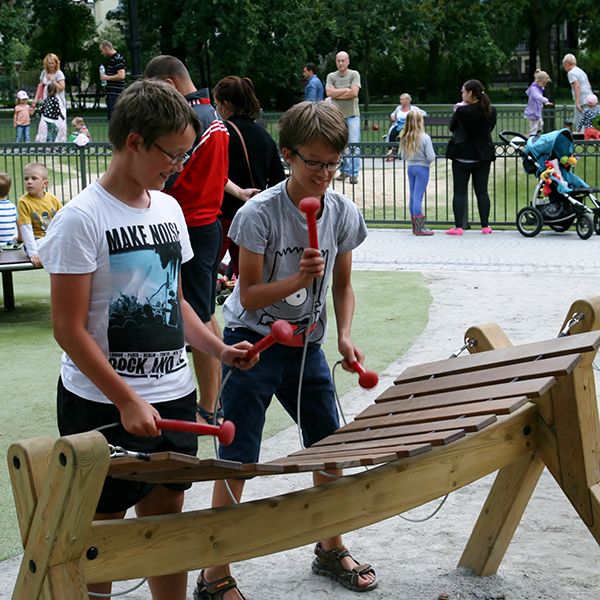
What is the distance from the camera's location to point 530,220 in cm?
1321

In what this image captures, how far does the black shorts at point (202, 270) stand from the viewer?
5.70m

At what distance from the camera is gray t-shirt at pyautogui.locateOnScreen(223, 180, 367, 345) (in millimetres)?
3621

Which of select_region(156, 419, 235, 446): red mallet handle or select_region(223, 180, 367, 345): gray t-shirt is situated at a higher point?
select_region(223, 180, 367, 345): gray t-shirt

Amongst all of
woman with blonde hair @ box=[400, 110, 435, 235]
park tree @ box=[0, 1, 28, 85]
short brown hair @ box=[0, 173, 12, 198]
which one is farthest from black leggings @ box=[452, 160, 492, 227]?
park tree @ box=[0, 1, 28, 85]

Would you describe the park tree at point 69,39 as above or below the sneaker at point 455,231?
above

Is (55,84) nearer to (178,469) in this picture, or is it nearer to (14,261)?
(14,261)

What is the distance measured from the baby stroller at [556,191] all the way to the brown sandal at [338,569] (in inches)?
366

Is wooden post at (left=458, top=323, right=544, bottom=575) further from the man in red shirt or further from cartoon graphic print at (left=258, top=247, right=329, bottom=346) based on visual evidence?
the man in red shirt

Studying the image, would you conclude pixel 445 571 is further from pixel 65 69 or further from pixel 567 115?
pixel 65 69

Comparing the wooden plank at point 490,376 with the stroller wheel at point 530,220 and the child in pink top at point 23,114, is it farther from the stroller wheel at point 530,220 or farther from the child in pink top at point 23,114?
the child in pink top at point 23,114

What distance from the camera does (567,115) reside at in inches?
949

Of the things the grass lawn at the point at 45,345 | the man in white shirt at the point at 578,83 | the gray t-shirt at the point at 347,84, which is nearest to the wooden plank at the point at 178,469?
the grass lawn at the point at 45,345

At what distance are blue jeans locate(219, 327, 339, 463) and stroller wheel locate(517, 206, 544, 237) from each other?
31.6 feet

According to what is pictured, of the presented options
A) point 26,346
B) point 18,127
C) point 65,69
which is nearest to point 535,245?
point 26,346
